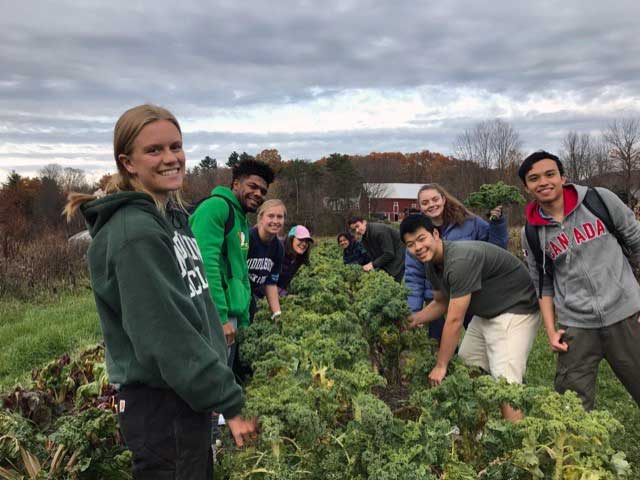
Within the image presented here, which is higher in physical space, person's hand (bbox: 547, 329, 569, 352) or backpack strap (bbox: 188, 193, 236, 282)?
backpack strap (bbox: 188, 193, 236, 282)

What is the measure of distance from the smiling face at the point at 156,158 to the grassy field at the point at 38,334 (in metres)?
4.66

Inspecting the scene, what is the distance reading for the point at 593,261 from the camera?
11.7 ft

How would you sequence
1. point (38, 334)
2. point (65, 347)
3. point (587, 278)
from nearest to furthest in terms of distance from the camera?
point (587, 278)
point (65, 347)
point (38, 334)

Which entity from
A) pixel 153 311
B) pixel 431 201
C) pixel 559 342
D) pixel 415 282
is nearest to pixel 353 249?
pixel 415 282

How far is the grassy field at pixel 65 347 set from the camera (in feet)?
16.6

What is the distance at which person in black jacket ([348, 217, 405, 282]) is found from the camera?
323 inches

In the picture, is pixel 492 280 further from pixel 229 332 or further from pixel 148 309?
pixel 148 309

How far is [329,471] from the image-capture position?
2.26 m

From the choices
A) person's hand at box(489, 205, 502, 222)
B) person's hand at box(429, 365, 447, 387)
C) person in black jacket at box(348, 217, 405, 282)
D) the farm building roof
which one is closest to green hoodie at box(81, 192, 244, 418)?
person's hand at box(429, 365, 447, 387)

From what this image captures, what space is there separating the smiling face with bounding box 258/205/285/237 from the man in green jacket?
1.86 feet

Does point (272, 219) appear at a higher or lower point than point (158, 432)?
higher

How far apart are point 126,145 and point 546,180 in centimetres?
285

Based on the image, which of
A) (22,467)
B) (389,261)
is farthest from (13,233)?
(22,467)

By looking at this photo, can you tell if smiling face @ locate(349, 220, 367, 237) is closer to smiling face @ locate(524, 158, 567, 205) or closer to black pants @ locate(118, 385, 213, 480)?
smiling face @ locate(524, 158, 567, 205)
